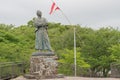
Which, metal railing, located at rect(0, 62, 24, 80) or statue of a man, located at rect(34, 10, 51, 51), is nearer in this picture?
statue of a man, located at rect(34, 10, 51, 51)

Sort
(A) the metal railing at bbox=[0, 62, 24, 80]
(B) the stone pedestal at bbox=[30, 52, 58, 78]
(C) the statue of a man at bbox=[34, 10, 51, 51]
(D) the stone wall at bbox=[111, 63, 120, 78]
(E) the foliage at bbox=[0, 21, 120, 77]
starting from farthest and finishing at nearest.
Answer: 1. (E) the foliage at bbox=[0, 21, 120, 77]
2. (D) the stone wall at bbox=[111, 63, 120, 78]
3. (A) the metal railing at bbox=[0, 62, 24, 80]
4. (C) the statue of a man at bbox=[34, 10, 51, 51]
5. (B) the stone pedestal at bbox=[30, 52, 58, 78]

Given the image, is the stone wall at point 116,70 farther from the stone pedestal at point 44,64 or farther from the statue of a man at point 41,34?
the statue of a man at point 41,34

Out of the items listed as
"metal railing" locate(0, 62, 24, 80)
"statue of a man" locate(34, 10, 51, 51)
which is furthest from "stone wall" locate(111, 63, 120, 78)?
"metal railing" locate(0, 62, 24, 80)

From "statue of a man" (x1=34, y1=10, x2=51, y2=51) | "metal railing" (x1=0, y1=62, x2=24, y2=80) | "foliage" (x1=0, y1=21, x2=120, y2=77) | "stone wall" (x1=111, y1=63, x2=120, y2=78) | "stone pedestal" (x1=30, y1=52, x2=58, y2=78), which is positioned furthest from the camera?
"foliage" (x1=0, y1=21, x2=120, y2=77)

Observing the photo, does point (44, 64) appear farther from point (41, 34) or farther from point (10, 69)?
point (10, 69)

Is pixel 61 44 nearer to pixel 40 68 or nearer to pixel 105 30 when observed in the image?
pixel 105 30

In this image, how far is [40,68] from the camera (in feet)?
70.8

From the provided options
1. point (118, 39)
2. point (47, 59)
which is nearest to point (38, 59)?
point (47, 59)

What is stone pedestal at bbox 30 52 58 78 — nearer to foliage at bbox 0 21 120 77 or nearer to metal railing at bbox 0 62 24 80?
metal railing at bbox 0 62 24 80

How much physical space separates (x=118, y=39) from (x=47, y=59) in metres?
21.6

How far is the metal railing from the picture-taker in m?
23.3

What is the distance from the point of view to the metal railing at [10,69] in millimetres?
23337

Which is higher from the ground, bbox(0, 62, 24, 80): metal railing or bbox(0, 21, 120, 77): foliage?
bbox(0, 21, 120, 77): foliage

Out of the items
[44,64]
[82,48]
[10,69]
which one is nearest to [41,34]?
[44,64]
